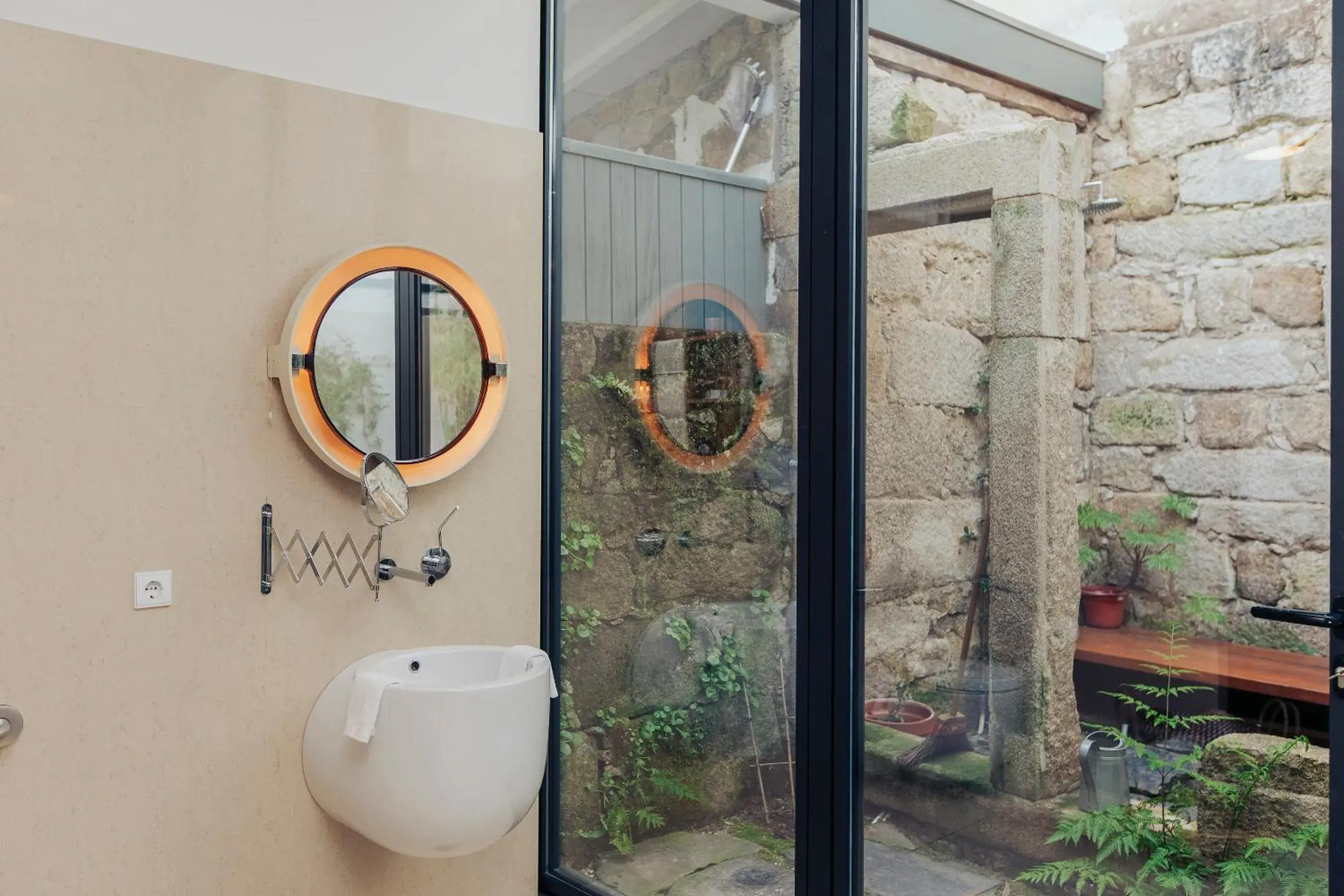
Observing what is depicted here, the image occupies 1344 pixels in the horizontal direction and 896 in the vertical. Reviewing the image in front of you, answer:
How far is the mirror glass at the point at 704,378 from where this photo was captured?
95.8 inches

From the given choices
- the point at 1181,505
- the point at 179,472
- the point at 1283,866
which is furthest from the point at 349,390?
the point at 1283,866

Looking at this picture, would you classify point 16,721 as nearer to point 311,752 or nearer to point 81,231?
point 311,752

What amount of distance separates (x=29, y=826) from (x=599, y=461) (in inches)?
59.4

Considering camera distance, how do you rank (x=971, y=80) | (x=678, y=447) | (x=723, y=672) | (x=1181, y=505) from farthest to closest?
(x=678, y=447) → (x=723, y=672) → (x=971, y=80) → (x=1181, y=505)

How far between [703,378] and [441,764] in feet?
3.46

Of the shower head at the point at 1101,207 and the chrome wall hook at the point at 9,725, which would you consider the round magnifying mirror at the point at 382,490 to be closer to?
the chrome wall hook at the point at 9,725

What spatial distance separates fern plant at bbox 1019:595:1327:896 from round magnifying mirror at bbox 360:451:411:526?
1.56m

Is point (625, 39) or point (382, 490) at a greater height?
point (625, 39)

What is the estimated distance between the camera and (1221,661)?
1.67m

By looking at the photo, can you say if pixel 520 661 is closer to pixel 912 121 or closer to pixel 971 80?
pixel 912 121

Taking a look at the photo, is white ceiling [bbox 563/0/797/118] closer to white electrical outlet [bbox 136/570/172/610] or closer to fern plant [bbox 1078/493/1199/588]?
fern plant [bbox 1078/493/1199/588]

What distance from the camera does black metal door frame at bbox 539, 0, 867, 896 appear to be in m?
2.17

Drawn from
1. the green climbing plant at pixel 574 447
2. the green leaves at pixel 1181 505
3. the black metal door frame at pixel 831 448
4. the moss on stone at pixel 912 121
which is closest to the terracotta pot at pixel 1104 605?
the green leaves at pixel 1181 505

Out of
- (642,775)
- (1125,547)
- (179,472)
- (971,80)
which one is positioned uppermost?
(971,80)
